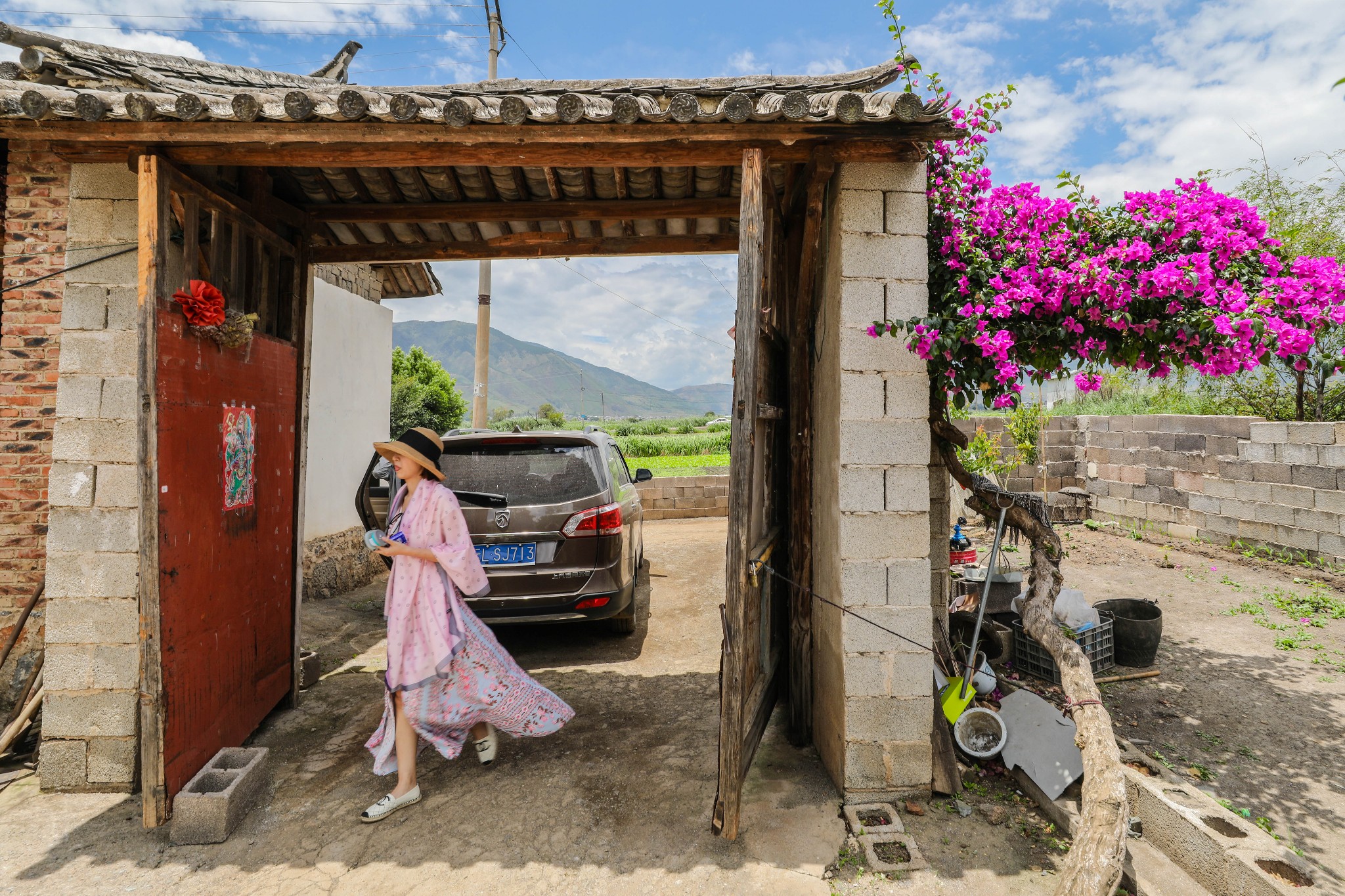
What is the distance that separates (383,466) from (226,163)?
4.66m

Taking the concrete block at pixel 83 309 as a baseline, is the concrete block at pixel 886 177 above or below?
above

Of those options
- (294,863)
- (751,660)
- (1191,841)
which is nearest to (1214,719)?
(1191,841)

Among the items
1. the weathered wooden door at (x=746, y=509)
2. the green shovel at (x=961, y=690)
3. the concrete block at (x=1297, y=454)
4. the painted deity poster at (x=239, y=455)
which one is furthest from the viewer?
the concrete block at (x=1297, y=454)

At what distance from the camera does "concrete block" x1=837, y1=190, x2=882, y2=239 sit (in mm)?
3416

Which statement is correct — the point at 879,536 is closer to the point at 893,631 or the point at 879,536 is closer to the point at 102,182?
the point at 893,631

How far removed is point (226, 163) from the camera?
3398mm

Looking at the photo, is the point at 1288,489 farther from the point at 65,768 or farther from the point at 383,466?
the point at 65,768

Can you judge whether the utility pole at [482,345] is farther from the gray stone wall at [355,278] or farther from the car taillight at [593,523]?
the car taillight at [593,523]

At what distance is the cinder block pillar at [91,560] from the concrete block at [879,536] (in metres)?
3.66

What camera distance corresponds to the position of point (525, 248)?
4.92 meters

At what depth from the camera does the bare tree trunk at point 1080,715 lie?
→ 8.13 ft

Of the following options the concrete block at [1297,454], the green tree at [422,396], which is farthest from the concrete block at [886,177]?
the green tree at [422,396]

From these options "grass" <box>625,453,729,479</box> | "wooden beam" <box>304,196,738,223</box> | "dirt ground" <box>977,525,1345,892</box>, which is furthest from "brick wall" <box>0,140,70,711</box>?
"grass" <box>625,453,729,479</box>

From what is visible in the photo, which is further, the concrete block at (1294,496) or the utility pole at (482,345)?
the utility pole at (482,345)
